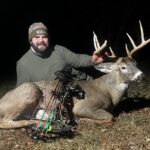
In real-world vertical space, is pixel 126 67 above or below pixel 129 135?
above

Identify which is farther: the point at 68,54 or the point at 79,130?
the point at 68,54

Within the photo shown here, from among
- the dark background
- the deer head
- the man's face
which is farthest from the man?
the dark background

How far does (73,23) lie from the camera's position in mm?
17875

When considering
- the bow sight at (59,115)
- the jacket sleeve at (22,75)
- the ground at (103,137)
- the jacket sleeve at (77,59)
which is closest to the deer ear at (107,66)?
the jacket sleeve at (77,59)

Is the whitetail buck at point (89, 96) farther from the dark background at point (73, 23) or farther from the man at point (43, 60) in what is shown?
the dark background at point (73, 23)

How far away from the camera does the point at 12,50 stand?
54.4 ft

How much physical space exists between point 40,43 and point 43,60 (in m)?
0.27

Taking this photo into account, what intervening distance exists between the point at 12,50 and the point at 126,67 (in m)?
9.12

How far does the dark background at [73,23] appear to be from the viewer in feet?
47.5

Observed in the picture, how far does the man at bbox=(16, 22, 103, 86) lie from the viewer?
26.5 feet

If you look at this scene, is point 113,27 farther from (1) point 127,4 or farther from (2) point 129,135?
(2) point 129,135

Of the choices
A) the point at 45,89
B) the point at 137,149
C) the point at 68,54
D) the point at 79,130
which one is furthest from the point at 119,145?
the point at 68,54

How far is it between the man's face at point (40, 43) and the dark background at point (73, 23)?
4289 millimetres

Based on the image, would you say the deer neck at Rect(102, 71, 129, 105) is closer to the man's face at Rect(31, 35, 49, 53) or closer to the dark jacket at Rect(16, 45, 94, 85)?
the dark jacket at Rect(16, 45, 94, 85)
